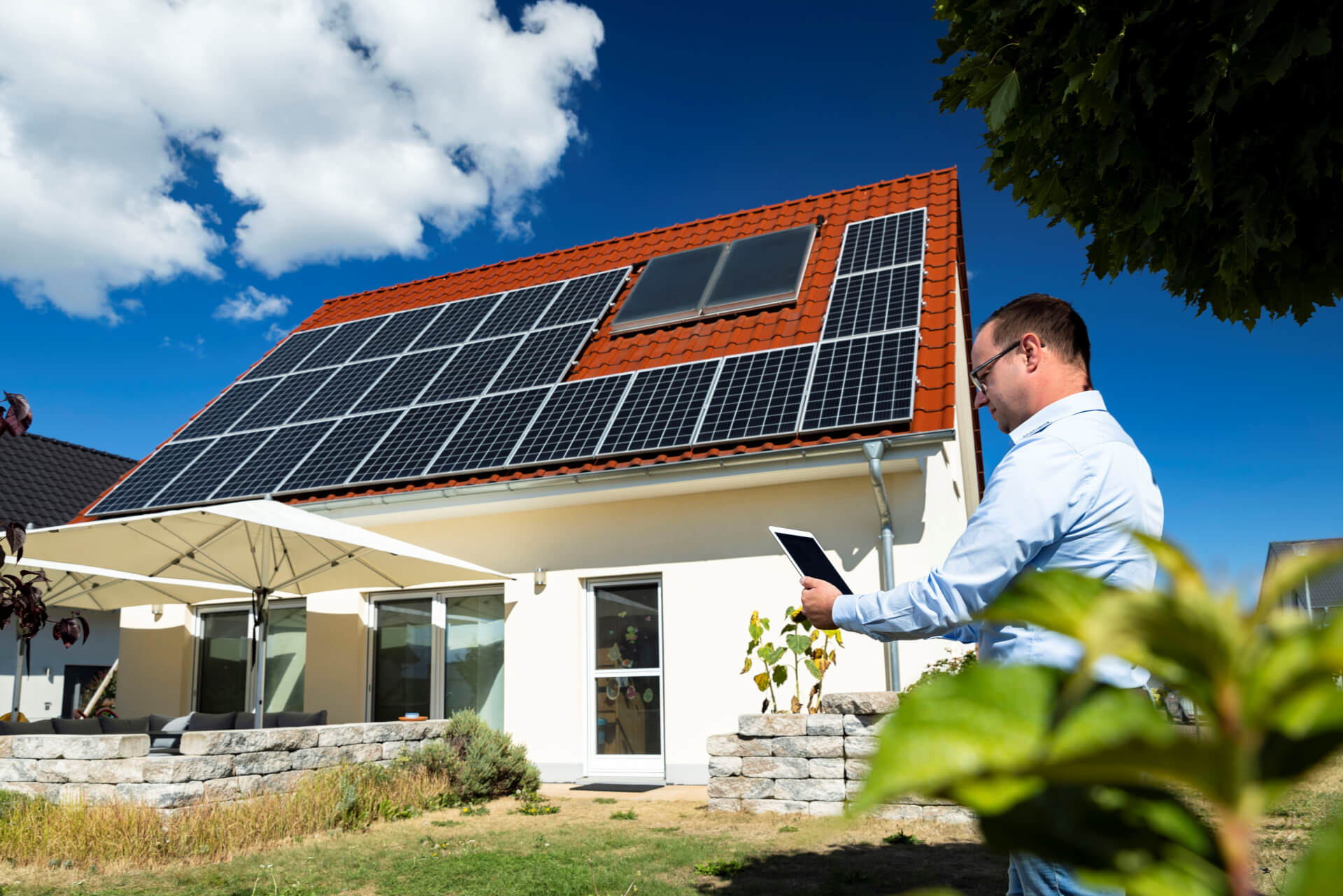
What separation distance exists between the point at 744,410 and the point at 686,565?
6.18ft

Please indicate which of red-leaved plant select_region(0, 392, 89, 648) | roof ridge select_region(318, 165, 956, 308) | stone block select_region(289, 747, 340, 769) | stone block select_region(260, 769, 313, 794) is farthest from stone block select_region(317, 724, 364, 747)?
roof ridge select_region(318, 165, 956, 308)

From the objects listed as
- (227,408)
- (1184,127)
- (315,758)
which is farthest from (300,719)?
(1184,127)

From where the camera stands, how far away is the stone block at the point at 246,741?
6898 mm

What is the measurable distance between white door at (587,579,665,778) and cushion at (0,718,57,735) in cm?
535

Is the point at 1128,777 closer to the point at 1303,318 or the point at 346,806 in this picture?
the point at 1303,318

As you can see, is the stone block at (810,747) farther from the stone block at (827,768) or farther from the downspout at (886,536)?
the downspout at (886,536)

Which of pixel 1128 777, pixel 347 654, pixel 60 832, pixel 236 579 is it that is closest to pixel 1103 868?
pixel 1128 777

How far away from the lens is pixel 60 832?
20.1 feet

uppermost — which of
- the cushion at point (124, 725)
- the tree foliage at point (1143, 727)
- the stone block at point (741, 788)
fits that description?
the tree foliage at point (1143, 727)

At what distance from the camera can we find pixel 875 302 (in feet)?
34.3

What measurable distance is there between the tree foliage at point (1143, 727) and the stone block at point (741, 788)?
7.87 m

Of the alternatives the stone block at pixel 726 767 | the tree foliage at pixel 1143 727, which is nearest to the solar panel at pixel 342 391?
the stone block at pixel 726 767

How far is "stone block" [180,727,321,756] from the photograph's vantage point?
6898mm

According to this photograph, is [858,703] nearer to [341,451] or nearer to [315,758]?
[315,758]
